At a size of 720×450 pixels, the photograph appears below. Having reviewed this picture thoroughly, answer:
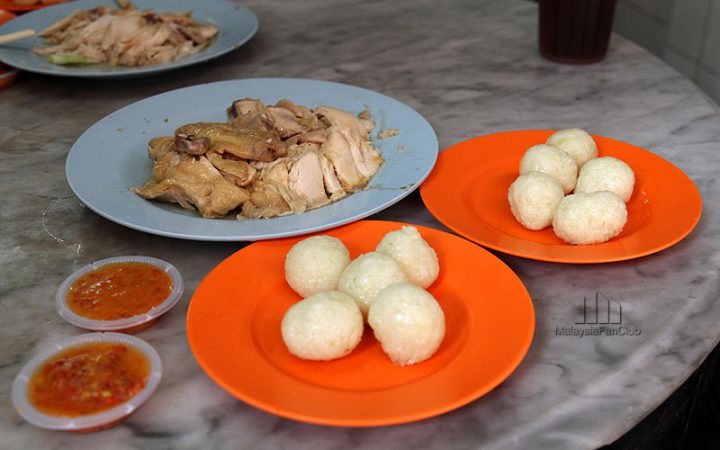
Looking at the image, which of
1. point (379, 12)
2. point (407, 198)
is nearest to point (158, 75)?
point (379, 12)

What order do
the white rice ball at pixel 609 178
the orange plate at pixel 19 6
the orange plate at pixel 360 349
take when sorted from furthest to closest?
the orange plate at pixel 19 6
the white rice ball at pixel 609 178
the orange plate at pixel 360 349

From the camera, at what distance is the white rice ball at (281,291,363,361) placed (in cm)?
97

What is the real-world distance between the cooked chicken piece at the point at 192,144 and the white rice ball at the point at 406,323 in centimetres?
60

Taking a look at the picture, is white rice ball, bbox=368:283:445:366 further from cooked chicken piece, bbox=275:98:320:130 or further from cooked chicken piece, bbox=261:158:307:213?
cooked chicken piece, bbox=275:98:320:130

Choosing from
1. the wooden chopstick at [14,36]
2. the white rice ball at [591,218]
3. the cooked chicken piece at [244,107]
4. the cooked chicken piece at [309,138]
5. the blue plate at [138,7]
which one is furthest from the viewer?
the wooden chopstick at [14,36]

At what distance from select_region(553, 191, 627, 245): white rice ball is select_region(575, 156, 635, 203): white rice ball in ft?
0.25

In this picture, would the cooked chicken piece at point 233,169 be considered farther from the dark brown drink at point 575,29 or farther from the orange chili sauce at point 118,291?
the dark brown drink at point 575,29

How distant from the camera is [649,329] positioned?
1074mm

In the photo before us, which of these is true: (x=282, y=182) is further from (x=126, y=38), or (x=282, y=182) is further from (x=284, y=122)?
(x=126, y=38)

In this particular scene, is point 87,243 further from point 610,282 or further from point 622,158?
point 622,158

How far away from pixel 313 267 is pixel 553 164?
52cm

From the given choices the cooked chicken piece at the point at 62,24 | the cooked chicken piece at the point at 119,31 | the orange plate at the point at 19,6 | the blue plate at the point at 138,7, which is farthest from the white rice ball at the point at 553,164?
the orange plate at the point at 19,6

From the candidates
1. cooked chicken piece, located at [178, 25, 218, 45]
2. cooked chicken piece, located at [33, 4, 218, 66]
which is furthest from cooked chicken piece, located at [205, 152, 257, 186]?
cooked chicken piece, located at [178, 25, 218, 45]

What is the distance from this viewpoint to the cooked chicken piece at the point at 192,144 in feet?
4.66
